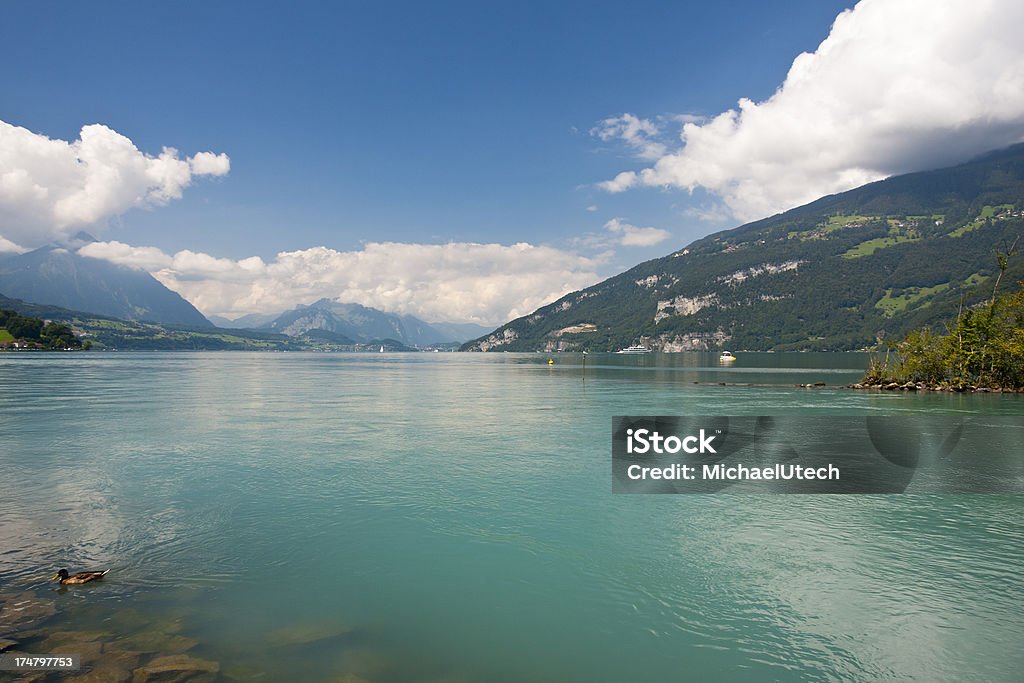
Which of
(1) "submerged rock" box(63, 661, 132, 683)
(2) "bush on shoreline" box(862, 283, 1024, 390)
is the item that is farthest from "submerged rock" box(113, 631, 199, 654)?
(2) "bush on shoreline" box(862, 283, 1024, 390)

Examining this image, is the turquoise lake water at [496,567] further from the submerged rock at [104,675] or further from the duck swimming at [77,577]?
the submerged rock at [104,675]

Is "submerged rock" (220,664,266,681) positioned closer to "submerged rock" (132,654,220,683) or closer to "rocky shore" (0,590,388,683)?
"rocky shore" (0,590,388,683)

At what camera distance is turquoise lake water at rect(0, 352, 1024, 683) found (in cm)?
1170

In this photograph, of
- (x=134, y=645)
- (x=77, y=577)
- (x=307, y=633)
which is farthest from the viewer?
(x=77, y=577)

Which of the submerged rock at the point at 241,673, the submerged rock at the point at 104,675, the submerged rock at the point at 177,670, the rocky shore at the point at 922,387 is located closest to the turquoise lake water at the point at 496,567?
the submerged rock at the point at 241,673

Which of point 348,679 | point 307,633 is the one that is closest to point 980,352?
point 307,633

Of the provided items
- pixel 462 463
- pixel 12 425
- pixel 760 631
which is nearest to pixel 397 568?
pixel 760 631

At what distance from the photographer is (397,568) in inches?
651

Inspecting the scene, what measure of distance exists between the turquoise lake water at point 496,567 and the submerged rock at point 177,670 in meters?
0.34

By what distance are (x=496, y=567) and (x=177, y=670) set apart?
8326 mm

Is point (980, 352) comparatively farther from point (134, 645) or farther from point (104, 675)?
point (104, 675)

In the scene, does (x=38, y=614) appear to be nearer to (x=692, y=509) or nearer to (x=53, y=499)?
(x=53, y=499)

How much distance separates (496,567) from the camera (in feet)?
54.4

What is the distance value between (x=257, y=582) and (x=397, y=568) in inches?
145
